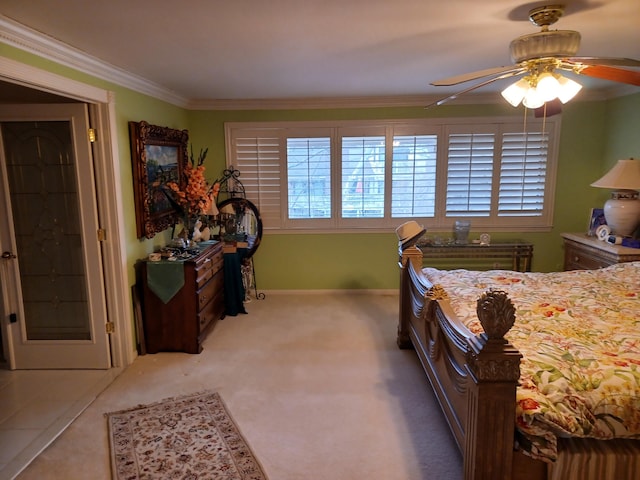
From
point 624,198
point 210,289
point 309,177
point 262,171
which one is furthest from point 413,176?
point 210,289

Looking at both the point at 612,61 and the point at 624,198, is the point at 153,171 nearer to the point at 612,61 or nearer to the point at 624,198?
the point at 612,61

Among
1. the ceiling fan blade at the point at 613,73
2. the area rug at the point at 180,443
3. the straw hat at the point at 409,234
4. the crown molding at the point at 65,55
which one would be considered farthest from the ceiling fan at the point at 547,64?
the area rug at the point at 180,443

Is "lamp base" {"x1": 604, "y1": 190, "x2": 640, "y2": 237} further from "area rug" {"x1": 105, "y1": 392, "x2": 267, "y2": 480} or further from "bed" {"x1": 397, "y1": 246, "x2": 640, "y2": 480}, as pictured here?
"area rug" {"x1": 105, "y1": 392, "x2": 267, "y2": 480}

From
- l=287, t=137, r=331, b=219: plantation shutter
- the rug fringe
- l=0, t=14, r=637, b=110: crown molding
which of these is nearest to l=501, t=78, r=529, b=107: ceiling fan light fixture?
l=0, t=14, r=637, b=110: crown molding

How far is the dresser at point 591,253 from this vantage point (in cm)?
375

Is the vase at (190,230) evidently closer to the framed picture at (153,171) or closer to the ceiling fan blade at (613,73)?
the framed picture at (153,171)

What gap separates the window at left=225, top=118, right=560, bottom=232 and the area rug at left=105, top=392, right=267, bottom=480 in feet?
9.11

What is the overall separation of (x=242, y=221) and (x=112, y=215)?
1977 millimetres

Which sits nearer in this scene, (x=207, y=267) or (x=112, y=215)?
(x=112, y=215)

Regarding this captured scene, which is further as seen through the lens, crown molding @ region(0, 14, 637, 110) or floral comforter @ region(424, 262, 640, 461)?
crown molding @ region(0, 14, 637, 110)

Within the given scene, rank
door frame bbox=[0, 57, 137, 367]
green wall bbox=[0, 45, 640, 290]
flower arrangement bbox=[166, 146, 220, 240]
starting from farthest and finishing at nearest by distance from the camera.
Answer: green wall bbox=[0, 45, 640, 290]
flower arrangement bbox=[166, 146, 220, 240]
door frame bbox=[0, 57, 137, 367]

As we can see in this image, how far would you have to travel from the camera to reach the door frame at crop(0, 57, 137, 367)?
128 inches

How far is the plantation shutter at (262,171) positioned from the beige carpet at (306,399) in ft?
4.56

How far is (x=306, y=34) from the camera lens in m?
2.48
